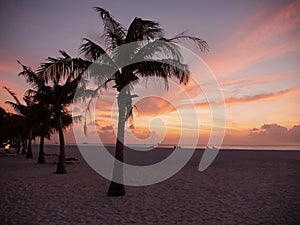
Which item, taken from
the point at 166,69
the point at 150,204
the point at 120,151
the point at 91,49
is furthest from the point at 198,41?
the point at 150,204

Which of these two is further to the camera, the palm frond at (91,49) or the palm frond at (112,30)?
the palm frond at (91,49)

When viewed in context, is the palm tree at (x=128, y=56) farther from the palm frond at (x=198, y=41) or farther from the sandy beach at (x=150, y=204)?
the sandy beach at (x=150, y=204)

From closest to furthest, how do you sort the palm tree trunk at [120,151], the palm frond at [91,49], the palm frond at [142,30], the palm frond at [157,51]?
the palm frond at [142,30]
the palm frond at [157,51]
the palm frond at [91,49]
the palm tree trunk at [120,151]

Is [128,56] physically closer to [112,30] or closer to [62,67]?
[112,30]

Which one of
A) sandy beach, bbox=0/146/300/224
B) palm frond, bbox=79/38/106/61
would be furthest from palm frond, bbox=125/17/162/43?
sandy beach, bbox=0/146/300/224

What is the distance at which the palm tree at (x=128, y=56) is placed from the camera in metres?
10.5

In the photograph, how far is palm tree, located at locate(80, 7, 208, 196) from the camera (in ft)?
34.6

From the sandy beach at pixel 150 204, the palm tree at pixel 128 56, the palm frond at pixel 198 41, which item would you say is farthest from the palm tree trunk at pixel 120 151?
the palm frond at pixel 198 41

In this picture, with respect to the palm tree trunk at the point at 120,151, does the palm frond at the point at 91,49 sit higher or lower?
higher

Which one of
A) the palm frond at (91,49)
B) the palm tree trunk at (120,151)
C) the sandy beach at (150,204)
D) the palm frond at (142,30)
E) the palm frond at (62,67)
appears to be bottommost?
the sandy beach at (150,204)

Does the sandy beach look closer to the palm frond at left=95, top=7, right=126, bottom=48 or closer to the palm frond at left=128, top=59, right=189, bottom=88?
the palm frond at left=128, top=59, right=189, bottom=88

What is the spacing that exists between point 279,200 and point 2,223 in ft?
34.6

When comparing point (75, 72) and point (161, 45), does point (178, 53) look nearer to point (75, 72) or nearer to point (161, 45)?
point (161, 45)

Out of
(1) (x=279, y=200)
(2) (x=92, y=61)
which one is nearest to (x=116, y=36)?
(2) (x=92, y=61)
